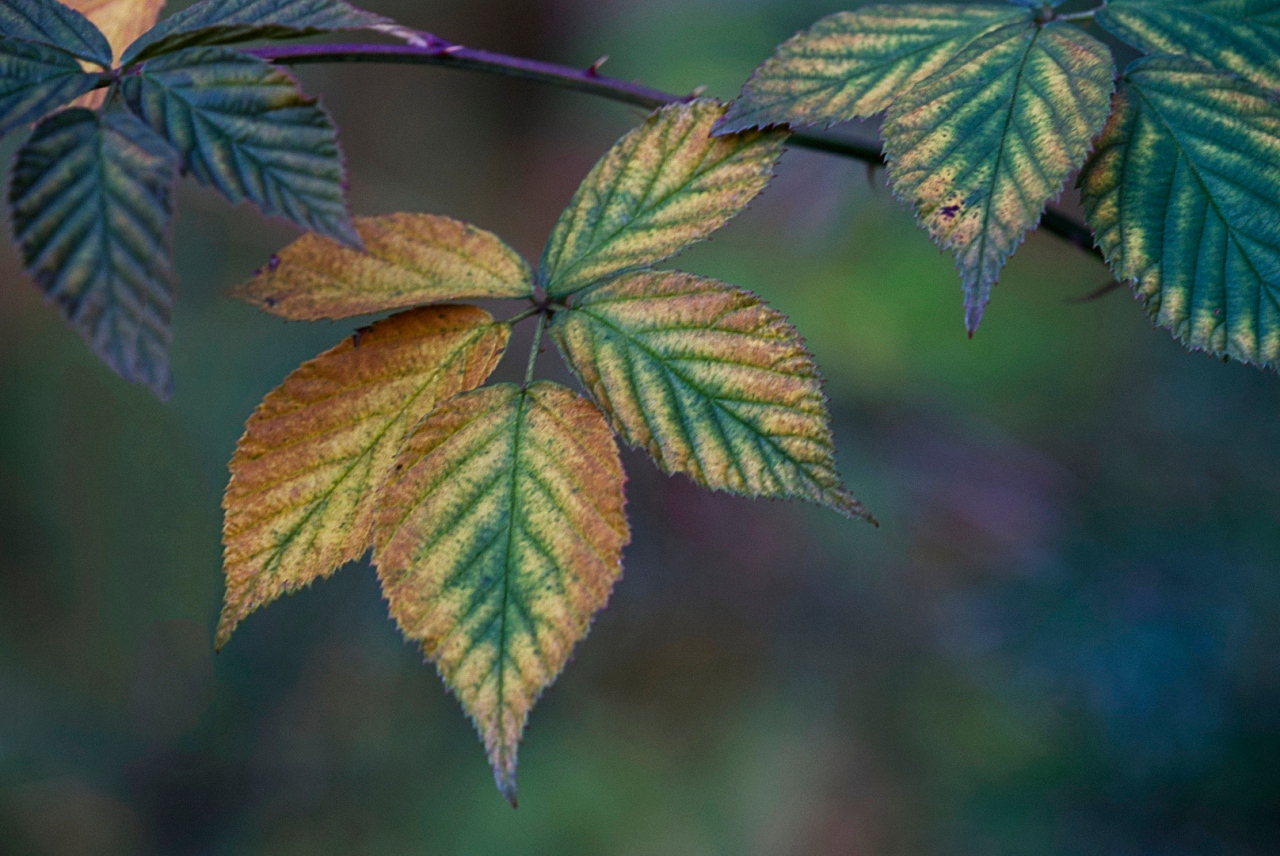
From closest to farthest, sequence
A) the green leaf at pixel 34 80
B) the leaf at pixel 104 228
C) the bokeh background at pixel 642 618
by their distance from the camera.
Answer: the leaf at pixel 104 228 → the green leaf at pixel 34 80 → the bokeh background at pixel 642 618

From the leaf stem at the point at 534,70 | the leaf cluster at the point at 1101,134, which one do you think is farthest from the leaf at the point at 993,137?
the leaf stem at the point at 534,70

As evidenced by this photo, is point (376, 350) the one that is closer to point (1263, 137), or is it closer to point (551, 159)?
point (1263, 137)

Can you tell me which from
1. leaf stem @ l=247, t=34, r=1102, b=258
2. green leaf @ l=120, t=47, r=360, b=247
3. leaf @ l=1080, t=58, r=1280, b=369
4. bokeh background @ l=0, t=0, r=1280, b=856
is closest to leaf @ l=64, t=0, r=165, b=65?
leaf stem @ l=247, t=34, r=1102, b=258

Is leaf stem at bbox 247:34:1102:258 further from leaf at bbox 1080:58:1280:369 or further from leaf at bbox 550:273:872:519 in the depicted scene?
leaf at bbox 550:273:872:519

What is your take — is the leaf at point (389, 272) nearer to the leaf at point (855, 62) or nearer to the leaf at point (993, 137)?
the leaf at point (855, 62)

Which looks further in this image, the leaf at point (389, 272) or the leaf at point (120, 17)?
the leaf at point (120, 17)

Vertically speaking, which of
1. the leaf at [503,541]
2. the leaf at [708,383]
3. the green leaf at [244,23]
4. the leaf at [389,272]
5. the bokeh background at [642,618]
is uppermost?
the green leaf at [244,23]

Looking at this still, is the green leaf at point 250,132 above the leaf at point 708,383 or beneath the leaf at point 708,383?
above
